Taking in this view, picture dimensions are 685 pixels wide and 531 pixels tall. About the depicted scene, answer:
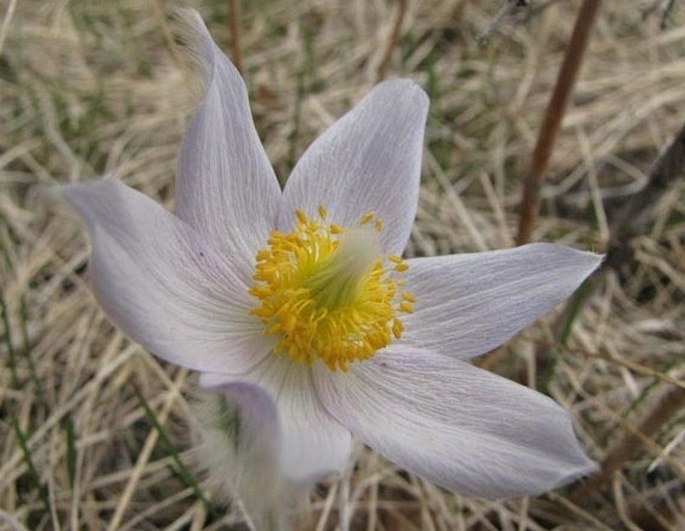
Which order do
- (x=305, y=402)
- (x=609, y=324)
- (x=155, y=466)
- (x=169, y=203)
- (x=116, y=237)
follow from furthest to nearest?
(x=169, y=203)
(x=609, y=324)
(x=155, y=466)
(x=305, y=402)
(x=116, y=237)

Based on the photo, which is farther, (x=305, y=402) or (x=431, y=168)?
(x=431, y=168)

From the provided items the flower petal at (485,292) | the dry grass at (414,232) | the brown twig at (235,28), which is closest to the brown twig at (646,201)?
the dry grass at (414,232)

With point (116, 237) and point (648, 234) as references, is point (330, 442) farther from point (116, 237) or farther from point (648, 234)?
point (648, 234)

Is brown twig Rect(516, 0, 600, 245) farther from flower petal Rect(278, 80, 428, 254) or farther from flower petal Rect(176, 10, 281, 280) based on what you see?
flower petal Rect(176, 10, 281, 280)

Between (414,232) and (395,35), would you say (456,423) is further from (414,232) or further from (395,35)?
(395,35)

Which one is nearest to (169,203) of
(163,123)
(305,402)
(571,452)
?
(163,123)

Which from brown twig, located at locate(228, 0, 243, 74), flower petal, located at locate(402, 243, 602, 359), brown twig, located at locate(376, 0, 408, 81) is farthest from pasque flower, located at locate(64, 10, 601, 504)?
brown twig, located at locate(376, 0, 408, 81)
